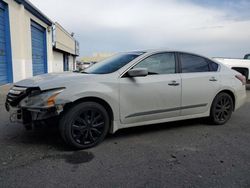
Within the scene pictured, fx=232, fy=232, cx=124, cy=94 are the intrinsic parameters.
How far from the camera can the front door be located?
3.90 metres

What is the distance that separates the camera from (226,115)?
16.9ft

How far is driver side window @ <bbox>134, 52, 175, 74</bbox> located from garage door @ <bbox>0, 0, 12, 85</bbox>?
9.29 metres

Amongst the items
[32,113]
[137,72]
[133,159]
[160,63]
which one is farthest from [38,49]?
[133,159]

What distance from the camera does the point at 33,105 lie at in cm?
336

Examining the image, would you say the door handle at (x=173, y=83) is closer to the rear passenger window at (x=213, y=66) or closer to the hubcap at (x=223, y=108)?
the rear passenger window at (x=213, y=66)

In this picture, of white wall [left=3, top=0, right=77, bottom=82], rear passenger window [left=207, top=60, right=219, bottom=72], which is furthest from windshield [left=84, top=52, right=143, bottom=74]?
white wall [left=3, top=0, right=77, bottom=82]

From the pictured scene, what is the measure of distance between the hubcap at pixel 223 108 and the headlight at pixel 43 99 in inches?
132

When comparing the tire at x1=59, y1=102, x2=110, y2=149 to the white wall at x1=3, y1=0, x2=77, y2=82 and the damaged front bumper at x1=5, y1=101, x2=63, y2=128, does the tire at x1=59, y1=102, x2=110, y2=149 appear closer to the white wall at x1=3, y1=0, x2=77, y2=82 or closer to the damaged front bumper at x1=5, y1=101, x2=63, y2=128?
the damaged front bumper at x1=5, y1=101, x2=63, y2=128

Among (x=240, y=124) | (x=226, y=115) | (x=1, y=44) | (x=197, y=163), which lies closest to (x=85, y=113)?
(x=197, y=163)

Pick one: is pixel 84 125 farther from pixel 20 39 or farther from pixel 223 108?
pixel 20 39

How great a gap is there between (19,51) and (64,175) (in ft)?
36.9

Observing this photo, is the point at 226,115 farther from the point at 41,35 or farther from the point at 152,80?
the point at 41,35

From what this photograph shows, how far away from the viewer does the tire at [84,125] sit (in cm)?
342

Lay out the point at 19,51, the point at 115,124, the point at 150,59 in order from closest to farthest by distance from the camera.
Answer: the point at 115,124 < the point at 150,59 < the point at 19,51
